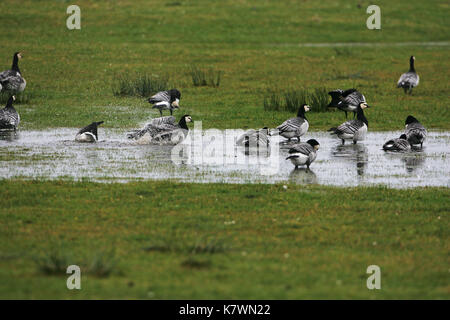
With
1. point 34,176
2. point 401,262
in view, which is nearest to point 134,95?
point 34,176

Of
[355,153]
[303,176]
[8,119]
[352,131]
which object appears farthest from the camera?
[8,119]

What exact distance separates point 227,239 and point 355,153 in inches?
336

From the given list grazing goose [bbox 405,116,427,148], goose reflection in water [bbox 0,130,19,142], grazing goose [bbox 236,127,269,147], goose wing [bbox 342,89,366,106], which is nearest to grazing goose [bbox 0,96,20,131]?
goose reflection in water [bbox 0,130,19,142]

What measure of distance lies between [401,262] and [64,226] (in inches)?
209

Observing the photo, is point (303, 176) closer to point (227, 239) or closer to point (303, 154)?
point (303, 154)

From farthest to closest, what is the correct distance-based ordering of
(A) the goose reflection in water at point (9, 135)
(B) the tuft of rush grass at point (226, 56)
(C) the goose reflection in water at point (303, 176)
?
(B) the tuft of rush grass at point (226, 56) → (A) the goose reflection in water at point (9, 135) → (C) the goose reflection in water at point (303, 176)

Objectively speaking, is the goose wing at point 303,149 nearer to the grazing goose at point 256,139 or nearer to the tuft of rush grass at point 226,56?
the grazing goose at point 256,139

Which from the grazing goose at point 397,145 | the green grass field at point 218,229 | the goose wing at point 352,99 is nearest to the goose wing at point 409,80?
the green grass field at point 218,229

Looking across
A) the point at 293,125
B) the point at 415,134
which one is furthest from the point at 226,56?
the point at 415,134

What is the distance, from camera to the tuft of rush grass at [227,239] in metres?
9.42

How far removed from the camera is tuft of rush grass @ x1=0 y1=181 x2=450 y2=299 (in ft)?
30.9

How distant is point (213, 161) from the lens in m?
17.9

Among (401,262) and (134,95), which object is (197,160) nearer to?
(401,262)

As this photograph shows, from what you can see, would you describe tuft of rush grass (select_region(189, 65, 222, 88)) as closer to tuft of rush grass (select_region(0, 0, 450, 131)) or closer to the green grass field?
tuft of rush grass (select_region(0, 0, 450, 131))
